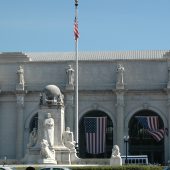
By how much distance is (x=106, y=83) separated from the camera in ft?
319

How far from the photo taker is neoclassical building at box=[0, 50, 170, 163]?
9550 cm

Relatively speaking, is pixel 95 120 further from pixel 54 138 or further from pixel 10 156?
pixel 54 138

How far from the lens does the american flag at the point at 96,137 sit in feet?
312

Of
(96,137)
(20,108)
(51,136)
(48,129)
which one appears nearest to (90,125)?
(96,137)

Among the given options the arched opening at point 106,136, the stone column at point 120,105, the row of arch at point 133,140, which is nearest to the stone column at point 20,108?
the row of arch at point 133,140

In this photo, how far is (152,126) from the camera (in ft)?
308

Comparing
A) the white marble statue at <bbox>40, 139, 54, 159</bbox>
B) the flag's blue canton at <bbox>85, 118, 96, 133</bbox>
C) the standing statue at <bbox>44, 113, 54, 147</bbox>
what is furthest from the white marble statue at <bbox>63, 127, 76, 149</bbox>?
the flag's blue canton at <bbox>85, 118, 96, 133</bbox>

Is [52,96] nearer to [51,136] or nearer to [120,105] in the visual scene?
[51,136]

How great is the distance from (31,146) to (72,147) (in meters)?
3.97

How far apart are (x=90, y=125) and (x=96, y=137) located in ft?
7.30

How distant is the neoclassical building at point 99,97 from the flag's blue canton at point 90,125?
60.6 inches

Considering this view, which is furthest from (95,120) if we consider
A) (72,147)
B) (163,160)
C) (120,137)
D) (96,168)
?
(96,168)

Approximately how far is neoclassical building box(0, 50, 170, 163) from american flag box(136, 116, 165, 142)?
0.51 ft

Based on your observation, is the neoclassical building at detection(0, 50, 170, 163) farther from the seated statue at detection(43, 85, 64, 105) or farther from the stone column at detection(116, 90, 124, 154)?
the seated statue at detection(43, 85, 64, 105)
